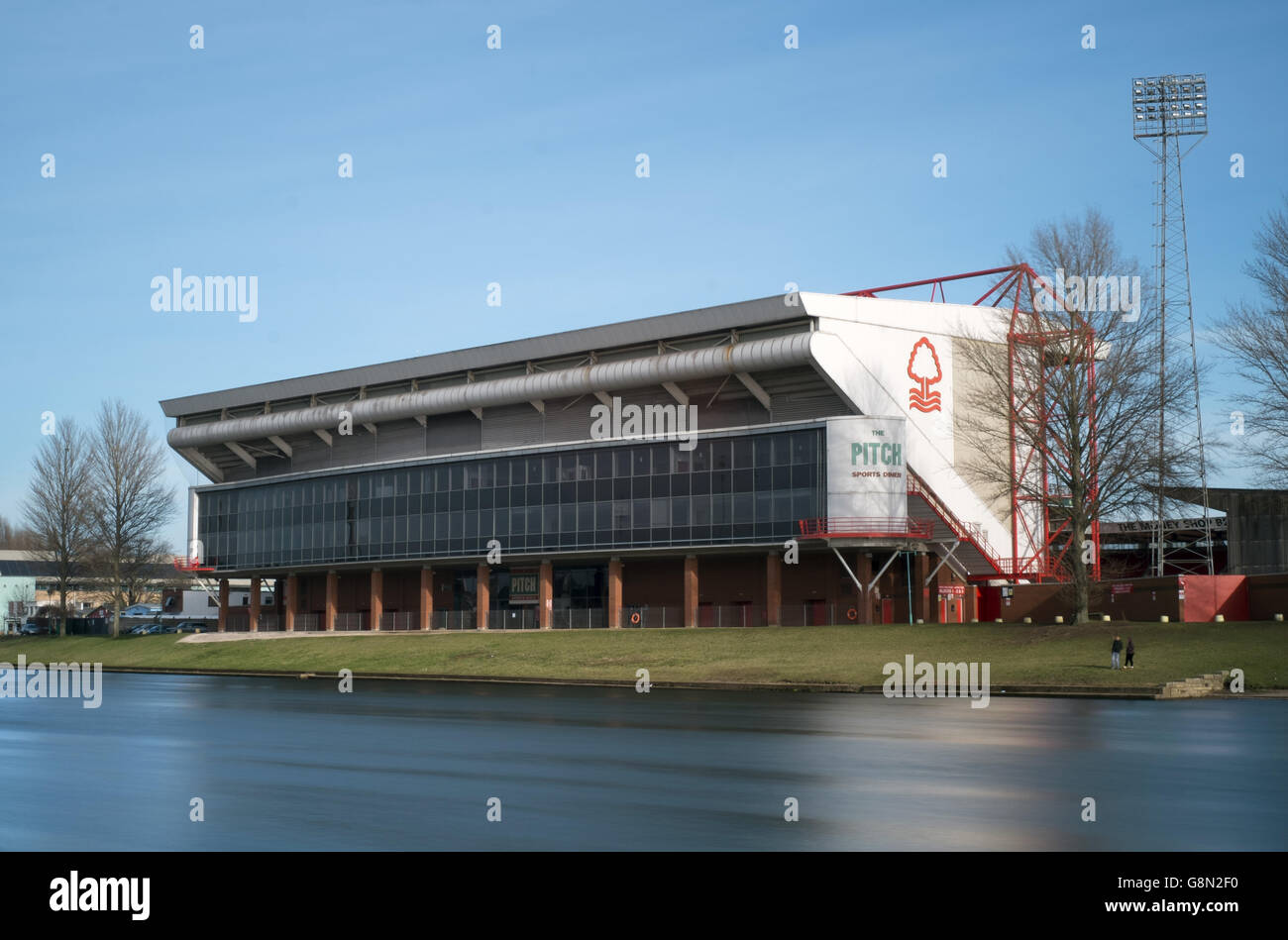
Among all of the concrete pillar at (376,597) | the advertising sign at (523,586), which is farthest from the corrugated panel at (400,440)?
the advertising sign at (523,586)

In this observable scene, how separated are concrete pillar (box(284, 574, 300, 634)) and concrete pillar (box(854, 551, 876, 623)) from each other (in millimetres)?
43467

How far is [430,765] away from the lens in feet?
72.2

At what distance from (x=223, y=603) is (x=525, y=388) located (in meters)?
36.1

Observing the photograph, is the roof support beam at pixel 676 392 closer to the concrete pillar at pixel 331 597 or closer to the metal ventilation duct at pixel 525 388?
the metal ventilation duct at pixel 525 388

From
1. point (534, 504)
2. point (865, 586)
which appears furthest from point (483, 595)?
point (865, 586)

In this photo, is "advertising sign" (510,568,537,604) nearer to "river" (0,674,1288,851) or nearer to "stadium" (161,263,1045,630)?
"stadium" (161,263,1045,630)

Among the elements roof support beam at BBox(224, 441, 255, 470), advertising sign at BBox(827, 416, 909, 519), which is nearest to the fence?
advertising sign at BBox(827, 416, 909, 519)

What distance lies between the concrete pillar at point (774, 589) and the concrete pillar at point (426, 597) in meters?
24.4

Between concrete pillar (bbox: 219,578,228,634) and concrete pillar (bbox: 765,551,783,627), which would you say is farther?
concrete pillar (bbox: 219,578,228,634)

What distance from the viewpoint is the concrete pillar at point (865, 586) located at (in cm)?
6519

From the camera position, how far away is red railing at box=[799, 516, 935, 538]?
64.7 m
